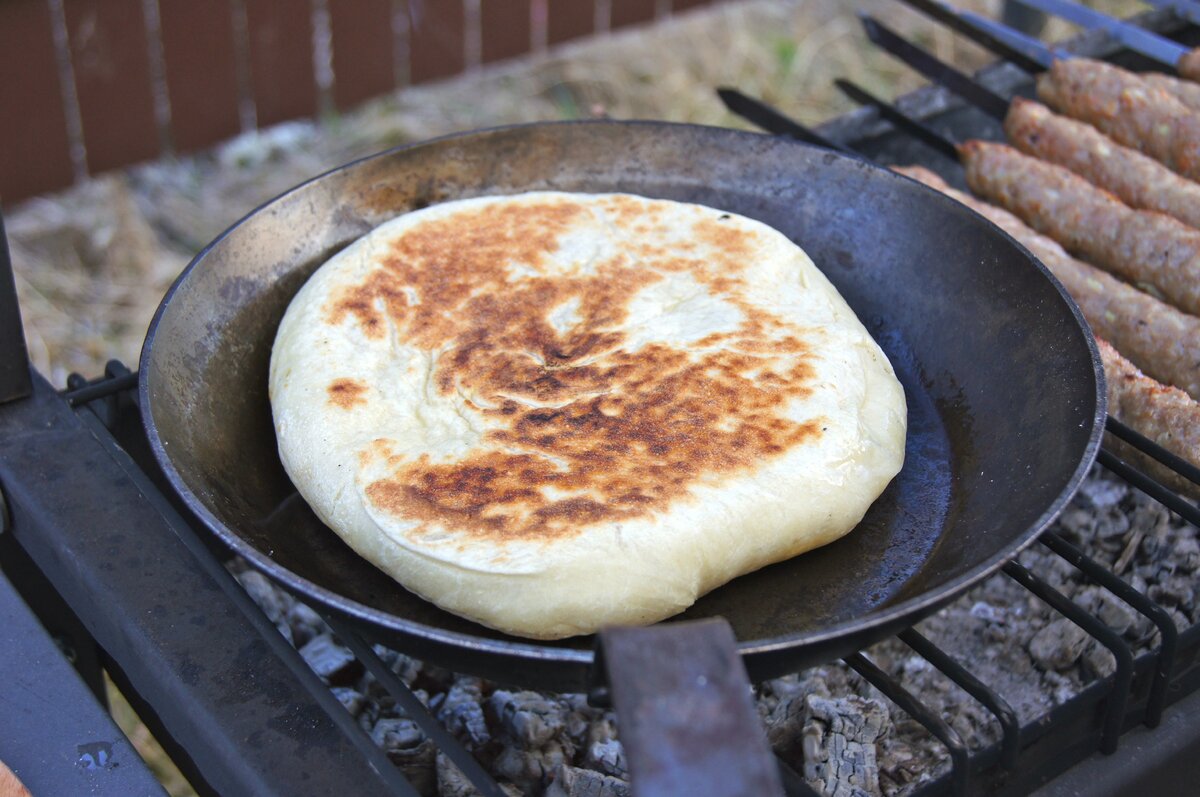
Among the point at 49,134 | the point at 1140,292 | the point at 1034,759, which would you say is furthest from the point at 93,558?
the point at 49,134

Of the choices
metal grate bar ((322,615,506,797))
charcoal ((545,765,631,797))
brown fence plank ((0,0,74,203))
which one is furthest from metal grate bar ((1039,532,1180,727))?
brown fence plank ((0,0,74,203))

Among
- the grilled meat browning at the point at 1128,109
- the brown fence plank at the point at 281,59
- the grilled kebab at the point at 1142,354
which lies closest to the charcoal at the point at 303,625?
the grilled kebab at the point at 1142,354

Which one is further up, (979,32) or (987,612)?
(979,32)

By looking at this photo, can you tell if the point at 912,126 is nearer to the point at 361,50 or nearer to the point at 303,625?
→ the point at 303,625

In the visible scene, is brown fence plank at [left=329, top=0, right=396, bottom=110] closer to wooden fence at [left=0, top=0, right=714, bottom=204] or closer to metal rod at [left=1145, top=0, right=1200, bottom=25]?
wooden fence at [left=0, top=0, right=714, bottom=204]

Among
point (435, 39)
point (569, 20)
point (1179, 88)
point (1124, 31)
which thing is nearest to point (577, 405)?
point (1179, 88)

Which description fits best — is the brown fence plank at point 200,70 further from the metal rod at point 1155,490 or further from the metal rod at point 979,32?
the metal rod at point 1155,490

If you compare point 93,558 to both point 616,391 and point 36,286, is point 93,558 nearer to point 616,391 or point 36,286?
point 616,391
